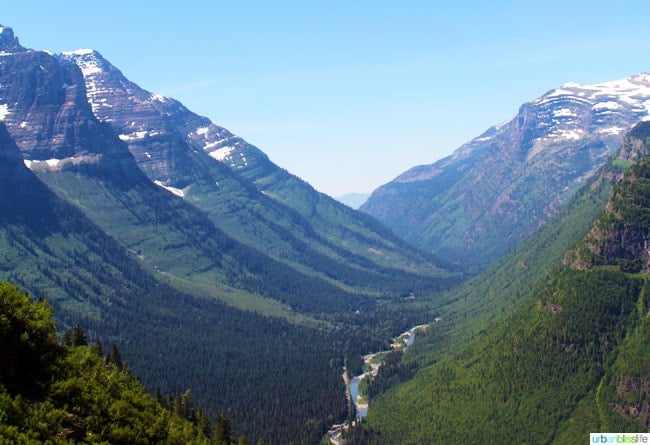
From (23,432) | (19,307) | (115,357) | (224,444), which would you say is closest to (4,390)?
(23,432)

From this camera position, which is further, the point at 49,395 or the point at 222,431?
the point at 222,431

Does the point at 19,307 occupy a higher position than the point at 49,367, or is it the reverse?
the point at 19,307

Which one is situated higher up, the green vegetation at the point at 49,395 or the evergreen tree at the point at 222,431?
the green vegetation at the point at 49,395

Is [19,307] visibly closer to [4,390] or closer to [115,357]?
[4,390]

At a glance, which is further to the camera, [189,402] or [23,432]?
[189,402]

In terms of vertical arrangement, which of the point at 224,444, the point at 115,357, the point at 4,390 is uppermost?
the point at 4,390

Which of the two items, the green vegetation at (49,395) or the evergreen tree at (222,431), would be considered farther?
the evergreen tree at (222,431)

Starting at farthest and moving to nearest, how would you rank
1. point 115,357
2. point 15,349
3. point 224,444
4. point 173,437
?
point 115,357 → point 224,444 → point 173,437 → point 15,349

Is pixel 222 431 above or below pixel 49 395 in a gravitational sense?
below

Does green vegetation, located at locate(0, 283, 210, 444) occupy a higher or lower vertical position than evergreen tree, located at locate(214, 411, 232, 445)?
higher

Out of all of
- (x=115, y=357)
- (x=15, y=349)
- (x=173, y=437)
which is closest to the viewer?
(x=15, y=349)

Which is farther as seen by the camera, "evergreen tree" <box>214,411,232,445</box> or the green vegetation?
"evergreen tree" <box>214,411,232,445</box>
